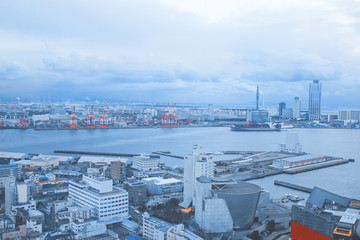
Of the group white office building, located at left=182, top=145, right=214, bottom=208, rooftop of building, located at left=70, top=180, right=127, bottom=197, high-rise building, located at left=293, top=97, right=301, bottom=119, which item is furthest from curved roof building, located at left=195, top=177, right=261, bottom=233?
high-rise building, located at left=293, top=97, right=301, bottom=119

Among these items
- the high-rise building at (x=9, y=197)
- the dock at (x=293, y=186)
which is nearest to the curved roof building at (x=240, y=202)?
the dock at (x=293, y=186)

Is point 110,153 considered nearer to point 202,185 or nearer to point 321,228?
point 202,185

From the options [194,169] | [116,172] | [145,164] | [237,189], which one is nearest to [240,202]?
[237,189]

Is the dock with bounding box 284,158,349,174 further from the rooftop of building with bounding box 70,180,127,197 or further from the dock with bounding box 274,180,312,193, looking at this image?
the rooftop of building with bounding box 70,180,127,197

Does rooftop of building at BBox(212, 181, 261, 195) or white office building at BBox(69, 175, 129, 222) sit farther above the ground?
rooftop of building at BBox(212, 181, 261, 195)

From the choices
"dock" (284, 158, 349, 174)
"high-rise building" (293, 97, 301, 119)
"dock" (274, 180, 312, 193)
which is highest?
"high-rise building" (293, 97, 301, 119)

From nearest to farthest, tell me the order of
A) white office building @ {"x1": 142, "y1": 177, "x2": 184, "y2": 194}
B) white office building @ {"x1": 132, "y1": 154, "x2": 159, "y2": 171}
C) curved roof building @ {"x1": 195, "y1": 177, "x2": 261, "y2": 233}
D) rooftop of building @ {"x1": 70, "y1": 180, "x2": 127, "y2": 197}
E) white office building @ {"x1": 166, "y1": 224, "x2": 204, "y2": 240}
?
white office building @ {"x1": 166, "y1": 224, "x2": 204, "y2": 240} < curved roof building @ {"x1": 195, "y1": 177, "x2": 261, "y2": 233} < rooftop of building @ {"x1": 70, "y1": 180, "x2": 127, "y2": 197} < white office building @ {"x1": 142, "y1": 177, "x2": 184, "y2": 194} < white office building @ {"x1": 132, "y1": 154, "x2": 159, "y2": 171}
